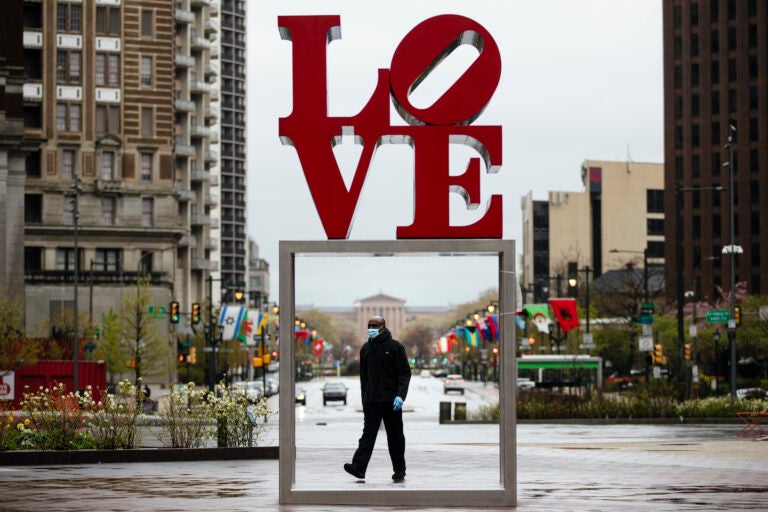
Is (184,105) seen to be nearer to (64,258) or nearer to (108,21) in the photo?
(108,21)

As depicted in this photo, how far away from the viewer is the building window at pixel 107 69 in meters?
95.9

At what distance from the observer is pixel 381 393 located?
1675 cm

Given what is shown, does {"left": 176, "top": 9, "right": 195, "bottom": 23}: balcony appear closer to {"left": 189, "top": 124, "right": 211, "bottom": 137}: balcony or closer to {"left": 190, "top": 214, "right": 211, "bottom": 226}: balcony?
{"left": 189, "top": 124, "right": 211, "bottom": 137}: balcony

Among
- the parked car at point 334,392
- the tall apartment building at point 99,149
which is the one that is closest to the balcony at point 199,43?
the tall apartment building at point 99,149

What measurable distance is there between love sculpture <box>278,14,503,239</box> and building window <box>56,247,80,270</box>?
79.7 metres

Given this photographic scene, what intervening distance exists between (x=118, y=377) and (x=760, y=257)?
74463 mm

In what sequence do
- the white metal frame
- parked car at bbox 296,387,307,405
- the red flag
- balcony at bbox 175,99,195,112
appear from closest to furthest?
1. the white metal frame
2. parked car at bbox 296,387,307,405
3. the red flag
4. balcony at bbox 175,99,195,112

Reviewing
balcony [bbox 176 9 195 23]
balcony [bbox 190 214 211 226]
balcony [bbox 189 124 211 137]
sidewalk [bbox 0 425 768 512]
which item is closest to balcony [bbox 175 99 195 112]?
balcony [bbox 189 124 211 137]

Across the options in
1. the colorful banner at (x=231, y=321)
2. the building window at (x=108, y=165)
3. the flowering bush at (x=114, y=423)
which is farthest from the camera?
the building window at (x=108, y=165)

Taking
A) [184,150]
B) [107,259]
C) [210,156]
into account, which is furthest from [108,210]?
[210,156]

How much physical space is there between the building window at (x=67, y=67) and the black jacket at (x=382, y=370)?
82073 millimetres

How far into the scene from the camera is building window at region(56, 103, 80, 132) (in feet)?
314

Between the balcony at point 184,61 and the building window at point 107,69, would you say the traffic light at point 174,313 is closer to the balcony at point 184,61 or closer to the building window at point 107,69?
the building window at point 107,69

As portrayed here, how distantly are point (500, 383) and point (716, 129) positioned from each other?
137 meters
